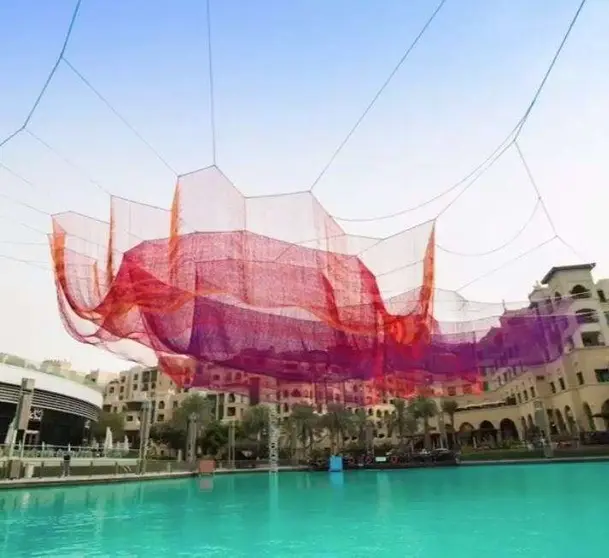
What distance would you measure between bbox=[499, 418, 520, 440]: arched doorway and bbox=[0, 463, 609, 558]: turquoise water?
99.5ft

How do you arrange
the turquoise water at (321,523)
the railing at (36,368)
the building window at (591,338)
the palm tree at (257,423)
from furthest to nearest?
the palm tree at (257,423), the building window at (591,338), the railing at (36,368), the turquoise water at (321,523)

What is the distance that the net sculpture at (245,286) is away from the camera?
6.56m

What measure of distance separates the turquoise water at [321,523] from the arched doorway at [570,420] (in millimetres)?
20378

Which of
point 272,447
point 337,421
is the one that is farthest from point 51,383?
point 337,421

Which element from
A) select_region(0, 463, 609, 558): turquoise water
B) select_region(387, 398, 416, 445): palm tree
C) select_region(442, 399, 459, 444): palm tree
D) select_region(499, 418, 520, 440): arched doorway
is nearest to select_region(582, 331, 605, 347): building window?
select_region(499, 418, 520, 440): arched doorway

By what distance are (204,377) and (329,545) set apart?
3.69 meters

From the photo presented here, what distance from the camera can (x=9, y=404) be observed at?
96.2 ft

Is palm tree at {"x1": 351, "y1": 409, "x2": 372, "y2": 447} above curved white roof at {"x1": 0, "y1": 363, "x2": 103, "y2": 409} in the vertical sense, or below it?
below

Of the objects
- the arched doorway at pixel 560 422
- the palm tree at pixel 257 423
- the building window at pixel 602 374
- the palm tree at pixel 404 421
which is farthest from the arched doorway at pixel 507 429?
the palm tree at pixel 257 423

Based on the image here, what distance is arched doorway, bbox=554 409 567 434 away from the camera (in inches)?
1533

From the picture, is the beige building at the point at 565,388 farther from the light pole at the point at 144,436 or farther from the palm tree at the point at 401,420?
the palm tree at the point at 401,420

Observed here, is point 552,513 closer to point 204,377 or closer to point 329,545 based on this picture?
point 329,545

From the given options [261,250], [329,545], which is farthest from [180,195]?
[329,545]

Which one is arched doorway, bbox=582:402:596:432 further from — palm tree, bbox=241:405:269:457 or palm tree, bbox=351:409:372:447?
palm tree, bbox=241:405:269:457
